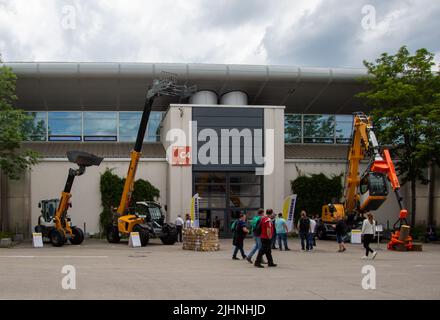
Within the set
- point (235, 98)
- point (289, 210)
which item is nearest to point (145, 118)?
point (289, 210)

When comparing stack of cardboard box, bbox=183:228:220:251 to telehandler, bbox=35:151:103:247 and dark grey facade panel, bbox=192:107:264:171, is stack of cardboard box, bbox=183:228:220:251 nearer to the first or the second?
telehandler, bbox=35:151:103:247

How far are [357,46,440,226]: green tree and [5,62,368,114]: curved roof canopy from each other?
3995mm

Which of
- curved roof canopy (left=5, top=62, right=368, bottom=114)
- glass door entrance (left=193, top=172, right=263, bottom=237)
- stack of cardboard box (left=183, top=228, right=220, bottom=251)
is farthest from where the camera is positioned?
curved roof canopy (left=5, top=62, right=368, bottom=114)

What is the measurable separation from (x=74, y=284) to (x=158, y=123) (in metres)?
30.6

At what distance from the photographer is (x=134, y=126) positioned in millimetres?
44000

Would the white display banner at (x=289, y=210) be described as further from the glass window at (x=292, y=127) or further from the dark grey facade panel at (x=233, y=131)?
the glass window at (x=292, y=127)

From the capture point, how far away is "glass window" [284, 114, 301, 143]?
44844 mm

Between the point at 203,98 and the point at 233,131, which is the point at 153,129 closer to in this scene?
the point at 203,98

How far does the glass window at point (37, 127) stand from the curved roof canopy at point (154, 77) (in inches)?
31.3

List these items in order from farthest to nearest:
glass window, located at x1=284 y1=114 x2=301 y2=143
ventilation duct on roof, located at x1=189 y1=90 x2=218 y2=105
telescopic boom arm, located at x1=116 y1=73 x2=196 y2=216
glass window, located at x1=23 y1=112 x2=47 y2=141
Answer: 1. glass window, located at x1=284 y1=114 x2=301 y2=143
2. glass window, located at x1=23 y1=112 x2=47 y2=141
3. ventilation duct on roof, located at x1=189 y1=90 x2=218 y2=105
4. telescopic boom arm, located at x1=116 y1=73 x2=196 y2=216

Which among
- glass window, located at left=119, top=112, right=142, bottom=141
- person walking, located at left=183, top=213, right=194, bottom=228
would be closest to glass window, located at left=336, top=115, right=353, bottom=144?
glass window, located at left=119, top=112, right=142, bottom=141

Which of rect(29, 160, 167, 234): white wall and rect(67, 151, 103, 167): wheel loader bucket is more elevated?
rect(67, 151, 103, 167): wheel loader bucket

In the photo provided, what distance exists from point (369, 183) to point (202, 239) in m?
9.75
